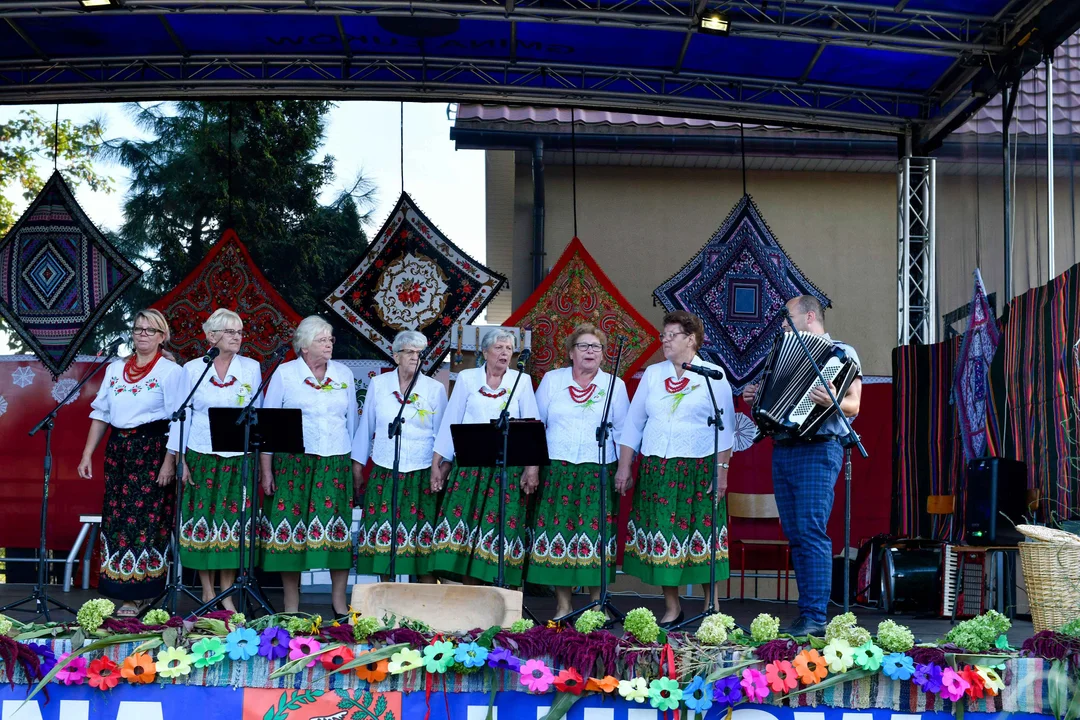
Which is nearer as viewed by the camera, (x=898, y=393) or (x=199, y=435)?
(x=199, y=435)

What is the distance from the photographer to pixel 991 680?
354cm

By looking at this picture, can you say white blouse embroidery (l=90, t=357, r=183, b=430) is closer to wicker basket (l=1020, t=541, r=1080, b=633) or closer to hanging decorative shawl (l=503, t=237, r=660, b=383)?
hanging decorative shawl (l=503, t=237, r=660, b=383)

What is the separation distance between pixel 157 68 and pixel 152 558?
131 inches

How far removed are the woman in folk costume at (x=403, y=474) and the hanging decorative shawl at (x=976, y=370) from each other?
10.3 ft

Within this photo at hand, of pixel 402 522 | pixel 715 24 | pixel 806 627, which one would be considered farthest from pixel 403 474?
pixel 715 24

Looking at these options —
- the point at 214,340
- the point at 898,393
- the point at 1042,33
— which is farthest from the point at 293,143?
the point at 1042,33

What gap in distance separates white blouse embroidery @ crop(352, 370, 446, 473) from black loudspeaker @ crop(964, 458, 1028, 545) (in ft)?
9.62

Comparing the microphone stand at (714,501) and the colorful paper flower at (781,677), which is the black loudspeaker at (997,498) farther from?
the colorful paper flower at (781,677)

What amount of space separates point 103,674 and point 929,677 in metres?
2.71

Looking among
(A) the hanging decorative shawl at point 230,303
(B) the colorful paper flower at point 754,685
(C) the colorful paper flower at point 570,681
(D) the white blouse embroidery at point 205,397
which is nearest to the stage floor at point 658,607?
(D) the white blouse embroidery at point 205,397

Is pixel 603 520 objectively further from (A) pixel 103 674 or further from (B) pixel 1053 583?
(A) pixel 103 674

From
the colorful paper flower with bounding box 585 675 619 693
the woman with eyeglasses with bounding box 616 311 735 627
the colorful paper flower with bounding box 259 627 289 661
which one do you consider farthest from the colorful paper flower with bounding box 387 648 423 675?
the woman with eyeglasses with bounding box 616 311 735 627

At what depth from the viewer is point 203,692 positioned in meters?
3.70

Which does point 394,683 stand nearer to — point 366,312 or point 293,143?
point 366,312
